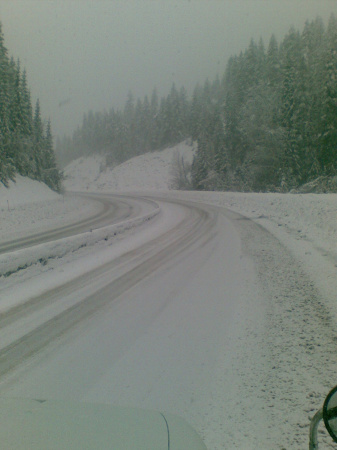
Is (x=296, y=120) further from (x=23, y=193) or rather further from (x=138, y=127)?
(x=138, y=127)

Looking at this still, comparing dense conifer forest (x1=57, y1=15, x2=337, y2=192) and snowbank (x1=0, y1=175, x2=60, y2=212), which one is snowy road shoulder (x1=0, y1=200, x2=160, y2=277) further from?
dense conifer forest (x1=57, y1=15, x2=337, y2=192)

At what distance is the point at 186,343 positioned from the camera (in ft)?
11.7

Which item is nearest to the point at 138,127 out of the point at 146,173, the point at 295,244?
the point at 146,173

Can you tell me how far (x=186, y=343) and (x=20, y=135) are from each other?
4265 centimetres

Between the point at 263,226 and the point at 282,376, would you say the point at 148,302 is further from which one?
the point at 263,226

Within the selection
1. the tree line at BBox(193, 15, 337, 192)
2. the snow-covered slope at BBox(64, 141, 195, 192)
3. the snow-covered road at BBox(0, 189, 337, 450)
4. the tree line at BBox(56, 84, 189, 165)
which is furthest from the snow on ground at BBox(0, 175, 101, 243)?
the tree line at BBox(56, 84, 189, 165)

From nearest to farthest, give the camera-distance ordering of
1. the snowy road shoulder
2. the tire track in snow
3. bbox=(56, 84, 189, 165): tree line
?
the tire track in snow
the snowy road shoulder
bbox=(56, 84, 189, 165): tree line

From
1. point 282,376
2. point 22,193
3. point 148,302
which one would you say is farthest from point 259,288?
point 22,193

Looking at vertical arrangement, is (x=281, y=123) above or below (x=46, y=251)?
above

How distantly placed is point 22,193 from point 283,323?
35527 millimetres

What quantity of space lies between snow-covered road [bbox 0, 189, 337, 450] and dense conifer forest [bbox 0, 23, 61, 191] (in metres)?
32.4

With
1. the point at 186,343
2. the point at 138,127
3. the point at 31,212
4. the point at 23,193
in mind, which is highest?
the point at 138,127

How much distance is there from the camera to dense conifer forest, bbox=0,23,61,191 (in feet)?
116

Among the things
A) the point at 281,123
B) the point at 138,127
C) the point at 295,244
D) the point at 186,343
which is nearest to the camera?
the point at 186,343
